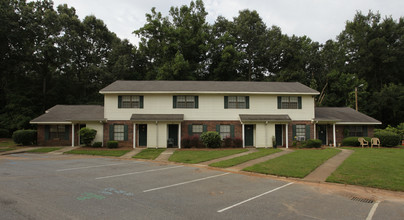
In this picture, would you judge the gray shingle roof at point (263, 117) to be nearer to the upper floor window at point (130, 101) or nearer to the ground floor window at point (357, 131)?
the ground floor window at point (357, 131)

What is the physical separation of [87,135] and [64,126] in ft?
13.1

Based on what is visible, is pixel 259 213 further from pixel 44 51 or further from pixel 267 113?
pixel 44 51

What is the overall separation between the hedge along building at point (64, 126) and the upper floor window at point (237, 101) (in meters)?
11.4

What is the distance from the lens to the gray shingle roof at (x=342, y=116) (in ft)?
72.5

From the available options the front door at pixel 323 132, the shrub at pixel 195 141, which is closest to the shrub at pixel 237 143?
the shrub at pixel 195 141

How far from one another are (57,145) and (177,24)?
29771 mm

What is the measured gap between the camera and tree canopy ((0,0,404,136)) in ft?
114

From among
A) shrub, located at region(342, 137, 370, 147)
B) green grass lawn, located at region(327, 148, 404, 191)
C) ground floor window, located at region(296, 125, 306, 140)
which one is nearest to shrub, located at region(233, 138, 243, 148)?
ground floor window, located at region(296, 125, 306, 140)

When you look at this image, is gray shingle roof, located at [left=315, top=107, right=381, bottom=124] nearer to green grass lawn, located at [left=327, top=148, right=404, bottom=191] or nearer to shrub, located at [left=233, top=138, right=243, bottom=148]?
shrub, located at [left=233, top=138, right=243, bottom=148]

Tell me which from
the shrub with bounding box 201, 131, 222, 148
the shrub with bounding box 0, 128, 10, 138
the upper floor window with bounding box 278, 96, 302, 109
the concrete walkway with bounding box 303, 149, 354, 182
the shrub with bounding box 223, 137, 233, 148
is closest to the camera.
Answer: the concrete walkway with bounding box 303, 149, 354, 182

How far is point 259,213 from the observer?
18.2ft

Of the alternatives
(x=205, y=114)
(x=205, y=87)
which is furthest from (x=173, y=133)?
(x=205, y=87)

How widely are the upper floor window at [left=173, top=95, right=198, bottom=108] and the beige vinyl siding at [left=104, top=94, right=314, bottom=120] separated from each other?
37cm

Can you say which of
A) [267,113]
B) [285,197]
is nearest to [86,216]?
[285,197]
